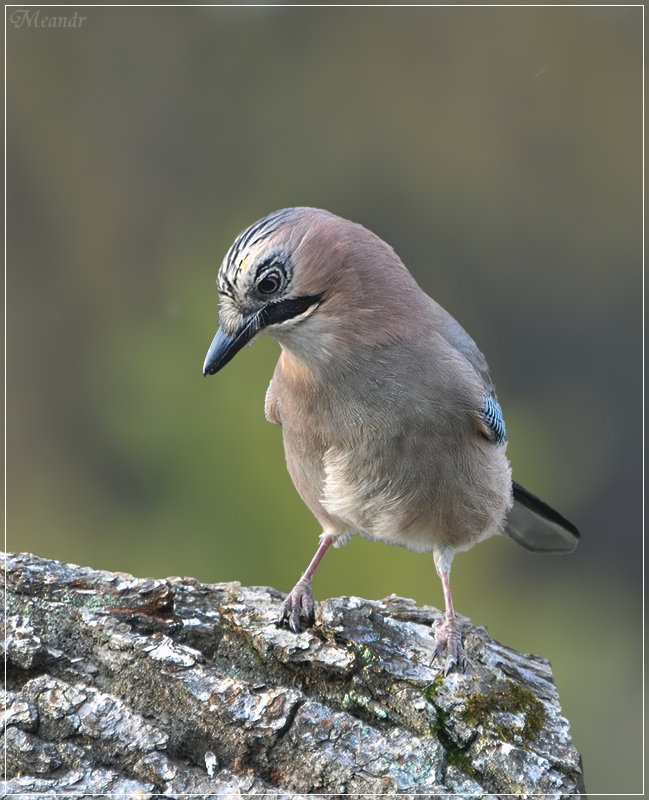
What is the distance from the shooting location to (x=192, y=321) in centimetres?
488

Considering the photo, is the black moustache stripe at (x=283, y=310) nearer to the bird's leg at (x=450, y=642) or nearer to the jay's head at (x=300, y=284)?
the jay's head at (x=300, y=284)

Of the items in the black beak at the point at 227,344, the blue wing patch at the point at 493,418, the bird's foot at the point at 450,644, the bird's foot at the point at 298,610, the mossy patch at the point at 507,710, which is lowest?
the mossy patch at the point at 507,710

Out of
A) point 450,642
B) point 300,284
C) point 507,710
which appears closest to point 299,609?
point 450,642

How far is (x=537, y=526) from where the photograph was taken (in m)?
3.39

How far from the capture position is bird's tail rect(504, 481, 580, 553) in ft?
10.9

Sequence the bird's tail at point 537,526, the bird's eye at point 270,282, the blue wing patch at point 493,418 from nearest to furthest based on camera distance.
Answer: the bird's eye at point 270,282 < the blue wing patch at point 493,418 < the bird's tail at point 537,526

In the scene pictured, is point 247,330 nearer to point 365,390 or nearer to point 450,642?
point 365,390

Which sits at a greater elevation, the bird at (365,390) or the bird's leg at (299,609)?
the bird at (365,390)

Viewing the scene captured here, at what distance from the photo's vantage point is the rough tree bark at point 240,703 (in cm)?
209

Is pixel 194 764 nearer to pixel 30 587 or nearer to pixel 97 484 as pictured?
pixel 30 587

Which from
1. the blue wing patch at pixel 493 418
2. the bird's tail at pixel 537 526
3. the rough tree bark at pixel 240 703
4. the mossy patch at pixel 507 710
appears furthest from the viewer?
the bird's tail at pixel 537 526

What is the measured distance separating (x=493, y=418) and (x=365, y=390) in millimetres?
515

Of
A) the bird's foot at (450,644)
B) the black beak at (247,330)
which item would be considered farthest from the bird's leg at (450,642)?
the black beak at (247,330)

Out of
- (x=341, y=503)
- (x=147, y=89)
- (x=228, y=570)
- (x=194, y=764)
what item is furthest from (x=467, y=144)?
(x=194, y=764)
